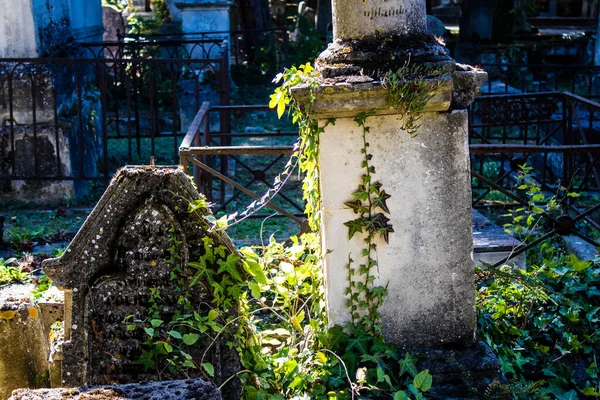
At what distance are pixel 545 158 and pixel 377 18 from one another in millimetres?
4969

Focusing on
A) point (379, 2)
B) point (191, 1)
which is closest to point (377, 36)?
point (379, 2)

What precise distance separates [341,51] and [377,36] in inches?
6.4

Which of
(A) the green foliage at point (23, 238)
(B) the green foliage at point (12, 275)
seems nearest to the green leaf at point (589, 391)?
(B) the green foliage at point (12, 275)

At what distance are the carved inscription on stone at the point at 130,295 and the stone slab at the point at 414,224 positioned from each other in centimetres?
65

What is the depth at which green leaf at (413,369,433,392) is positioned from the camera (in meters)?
3.50

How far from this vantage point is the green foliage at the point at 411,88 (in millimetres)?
3486

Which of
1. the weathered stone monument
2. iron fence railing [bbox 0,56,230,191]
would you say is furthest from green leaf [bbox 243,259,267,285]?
the weathered stone monument

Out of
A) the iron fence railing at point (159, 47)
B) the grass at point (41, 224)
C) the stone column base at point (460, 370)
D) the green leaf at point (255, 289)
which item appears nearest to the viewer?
the green leaf at point (255, 289)

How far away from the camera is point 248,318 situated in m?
3.87

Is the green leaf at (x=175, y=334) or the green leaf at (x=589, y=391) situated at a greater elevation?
the green leaf at (x=175, y=334)

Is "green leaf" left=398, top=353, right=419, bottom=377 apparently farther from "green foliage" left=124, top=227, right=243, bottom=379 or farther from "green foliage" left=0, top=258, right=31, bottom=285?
"green foliage" left=0, top=258, right=31, bottom=285

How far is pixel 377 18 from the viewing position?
3678mm

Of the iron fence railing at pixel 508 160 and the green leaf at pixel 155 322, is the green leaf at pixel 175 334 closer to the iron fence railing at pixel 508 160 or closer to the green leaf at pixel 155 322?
the green leaf at pixel 155 322

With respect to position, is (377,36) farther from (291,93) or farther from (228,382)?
(228,382)
